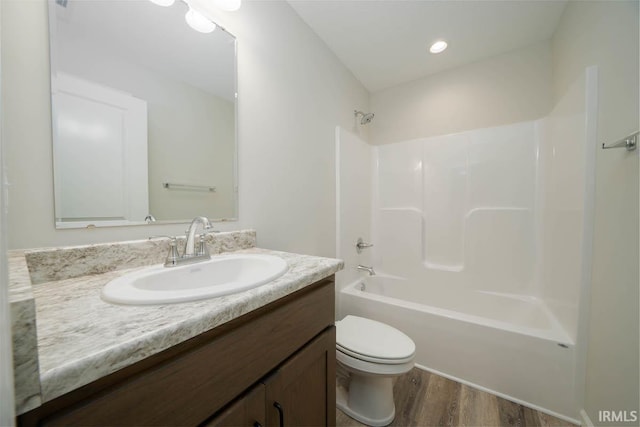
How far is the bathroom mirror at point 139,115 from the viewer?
27.0 inches

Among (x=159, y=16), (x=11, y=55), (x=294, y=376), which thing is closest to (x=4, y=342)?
(x=294, y=376)

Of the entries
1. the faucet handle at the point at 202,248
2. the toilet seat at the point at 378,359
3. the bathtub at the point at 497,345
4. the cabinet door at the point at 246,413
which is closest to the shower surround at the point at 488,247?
the bathtub at the point at 497,345

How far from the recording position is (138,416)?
371 mm

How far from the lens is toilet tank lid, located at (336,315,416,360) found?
1107 mm

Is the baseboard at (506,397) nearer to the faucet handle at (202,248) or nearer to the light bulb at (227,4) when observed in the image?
the faucet handle at (202,248)

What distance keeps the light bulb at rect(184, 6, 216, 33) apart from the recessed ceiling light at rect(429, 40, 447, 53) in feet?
5.35

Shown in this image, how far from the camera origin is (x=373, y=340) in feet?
3.99

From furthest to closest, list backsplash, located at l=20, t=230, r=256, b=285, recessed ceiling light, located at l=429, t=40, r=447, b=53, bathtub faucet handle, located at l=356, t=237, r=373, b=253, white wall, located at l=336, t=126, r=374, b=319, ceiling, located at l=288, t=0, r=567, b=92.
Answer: bathtub faucet handle, located at l=356, t=237, r=373, b=253 < white wall, located at l=336, t=126, r=374, b=319 < recessed ceiling light, located at l=429, t=40, r=447, b=53 < ceiling, located at l=288, t=0, r=567, b=92 < backsplash, located at l=20, t=230, r=256, b=285

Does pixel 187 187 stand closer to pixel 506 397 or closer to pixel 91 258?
pixel 91 258

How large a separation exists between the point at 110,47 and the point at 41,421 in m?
1.03

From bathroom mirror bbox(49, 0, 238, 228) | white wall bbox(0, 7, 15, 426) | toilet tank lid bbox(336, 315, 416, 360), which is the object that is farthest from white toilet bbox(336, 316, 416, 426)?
white wall bbox(0, 7, 15, 426)

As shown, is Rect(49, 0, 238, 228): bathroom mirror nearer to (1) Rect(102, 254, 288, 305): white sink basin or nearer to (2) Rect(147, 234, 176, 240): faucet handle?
(2) Rect(147, 234, 176, 240): faucet handle

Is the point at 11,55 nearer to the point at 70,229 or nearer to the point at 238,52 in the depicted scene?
the point at 70,229

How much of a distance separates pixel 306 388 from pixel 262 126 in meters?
1.19
